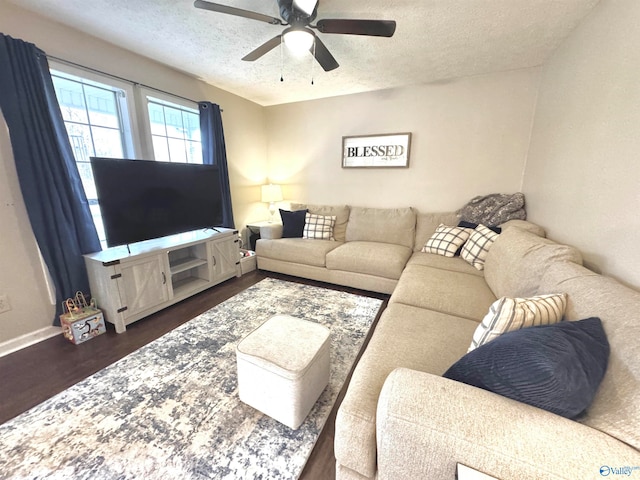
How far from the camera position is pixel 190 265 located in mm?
2682

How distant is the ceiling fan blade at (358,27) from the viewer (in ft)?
4.94

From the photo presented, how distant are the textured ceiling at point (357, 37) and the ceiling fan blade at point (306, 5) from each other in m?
0.36

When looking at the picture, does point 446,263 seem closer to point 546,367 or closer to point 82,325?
point 546,367

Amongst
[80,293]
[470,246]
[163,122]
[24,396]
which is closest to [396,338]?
[470,246]

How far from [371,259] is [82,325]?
2573 millimetres

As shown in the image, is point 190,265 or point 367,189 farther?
point 367,189

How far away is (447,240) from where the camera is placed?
2.70m

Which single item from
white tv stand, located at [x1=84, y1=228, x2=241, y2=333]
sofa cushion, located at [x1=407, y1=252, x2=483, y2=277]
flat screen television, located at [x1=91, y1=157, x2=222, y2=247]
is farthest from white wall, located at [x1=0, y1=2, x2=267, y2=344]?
sofa cushion, located at [x1=407, y1=252, x2=483, y2=277]

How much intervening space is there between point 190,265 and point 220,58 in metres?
2.11

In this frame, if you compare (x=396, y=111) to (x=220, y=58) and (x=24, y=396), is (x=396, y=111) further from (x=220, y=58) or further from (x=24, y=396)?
(x=24, y=396)

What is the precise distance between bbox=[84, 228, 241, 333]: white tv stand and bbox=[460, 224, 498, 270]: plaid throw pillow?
2.64 meters

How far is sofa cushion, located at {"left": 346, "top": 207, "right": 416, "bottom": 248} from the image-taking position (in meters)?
3.16

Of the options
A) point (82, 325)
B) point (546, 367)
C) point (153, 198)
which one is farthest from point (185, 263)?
point (546, 367)

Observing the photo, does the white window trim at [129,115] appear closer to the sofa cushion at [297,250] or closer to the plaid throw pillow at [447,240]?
the sofa cushion at [297,250]
